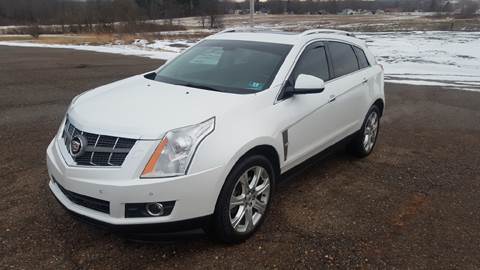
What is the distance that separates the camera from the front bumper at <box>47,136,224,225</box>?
2857mm

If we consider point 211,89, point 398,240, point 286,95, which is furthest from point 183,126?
point 398,240

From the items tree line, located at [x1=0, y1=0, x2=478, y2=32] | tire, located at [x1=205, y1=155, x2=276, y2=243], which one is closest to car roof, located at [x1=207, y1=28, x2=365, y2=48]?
tire, located at [x1=205, y1=155, x2=276, y2=243]

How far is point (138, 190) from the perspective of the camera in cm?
285

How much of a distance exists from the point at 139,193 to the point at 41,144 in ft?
12.0

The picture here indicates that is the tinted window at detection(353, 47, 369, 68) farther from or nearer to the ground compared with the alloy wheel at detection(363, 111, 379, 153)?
farther from the ground

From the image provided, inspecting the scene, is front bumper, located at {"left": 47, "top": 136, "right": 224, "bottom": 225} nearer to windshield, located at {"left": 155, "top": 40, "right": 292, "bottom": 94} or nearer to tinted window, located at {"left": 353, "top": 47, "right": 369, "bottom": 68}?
windshield, located at {"left": 155, "top": 40, "right": 292, "bottom": 94}

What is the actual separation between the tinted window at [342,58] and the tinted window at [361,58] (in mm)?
111

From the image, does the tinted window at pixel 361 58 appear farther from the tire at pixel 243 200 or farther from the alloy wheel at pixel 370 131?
the tire at pixel 243 200

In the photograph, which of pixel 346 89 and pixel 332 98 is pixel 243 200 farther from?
pixel 346 89

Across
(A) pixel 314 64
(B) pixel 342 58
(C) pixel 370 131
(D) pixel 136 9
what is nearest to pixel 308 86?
(A) pixel 314 64

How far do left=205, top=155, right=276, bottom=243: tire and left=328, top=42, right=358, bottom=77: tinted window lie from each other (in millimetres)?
1823

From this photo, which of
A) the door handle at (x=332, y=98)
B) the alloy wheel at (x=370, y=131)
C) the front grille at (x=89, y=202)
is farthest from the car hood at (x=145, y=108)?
the alloy wheel at (x=370, y=131)

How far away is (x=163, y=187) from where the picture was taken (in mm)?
2867

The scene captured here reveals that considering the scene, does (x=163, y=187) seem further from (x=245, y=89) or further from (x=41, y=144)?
(x=41, y=144)
